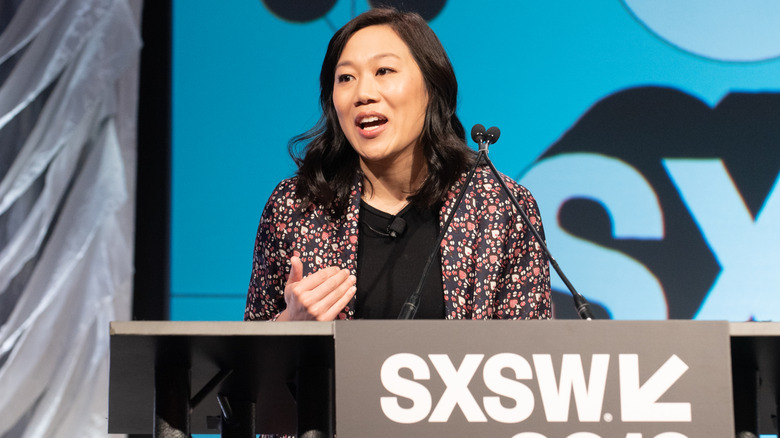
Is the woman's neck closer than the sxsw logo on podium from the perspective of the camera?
No

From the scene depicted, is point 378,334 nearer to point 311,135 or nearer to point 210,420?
point 210,420

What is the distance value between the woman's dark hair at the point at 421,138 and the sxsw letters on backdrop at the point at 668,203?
1.16 m

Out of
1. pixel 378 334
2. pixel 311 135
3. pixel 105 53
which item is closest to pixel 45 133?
pixel 105 53

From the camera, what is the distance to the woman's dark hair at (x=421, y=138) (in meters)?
1.91

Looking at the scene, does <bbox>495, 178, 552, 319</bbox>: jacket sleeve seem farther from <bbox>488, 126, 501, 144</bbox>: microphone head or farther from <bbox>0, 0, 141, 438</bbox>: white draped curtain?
<bbox>0, 0, 141, 438</bbox>: white draped curtain

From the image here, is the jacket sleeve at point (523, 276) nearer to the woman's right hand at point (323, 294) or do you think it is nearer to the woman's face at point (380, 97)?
the woman's face at point (380, 97)

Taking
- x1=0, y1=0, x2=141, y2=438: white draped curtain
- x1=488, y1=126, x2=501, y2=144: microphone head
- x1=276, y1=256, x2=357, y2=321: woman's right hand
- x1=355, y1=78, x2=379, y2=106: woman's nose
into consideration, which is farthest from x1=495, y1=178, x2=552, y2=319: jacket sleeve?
x1=0, y1=0, x2=141, y2=438: white draped curtain

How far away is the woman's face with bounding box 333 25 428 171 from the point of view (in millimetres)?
1854

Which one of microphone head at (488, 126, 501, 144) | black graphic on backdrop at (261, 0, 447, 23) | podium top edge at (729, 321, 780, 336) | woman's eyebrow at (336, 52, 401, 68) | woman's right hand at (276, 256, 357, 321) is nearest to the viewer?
podium top edge at (729, 321, 780, 336)

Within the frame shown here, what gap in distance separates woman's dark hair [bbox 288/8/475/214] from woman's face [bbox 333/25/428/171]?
0.08 feet

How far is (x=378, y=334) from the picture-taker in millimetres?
1062

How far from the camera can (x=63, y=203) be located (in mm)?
3137

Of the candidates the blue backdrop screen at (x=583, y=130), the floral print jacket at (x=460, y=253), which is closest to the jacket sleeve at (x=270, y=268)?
the floral print jacket at (x=460, y=253)

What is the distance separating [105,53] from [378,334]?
2.51 metres
